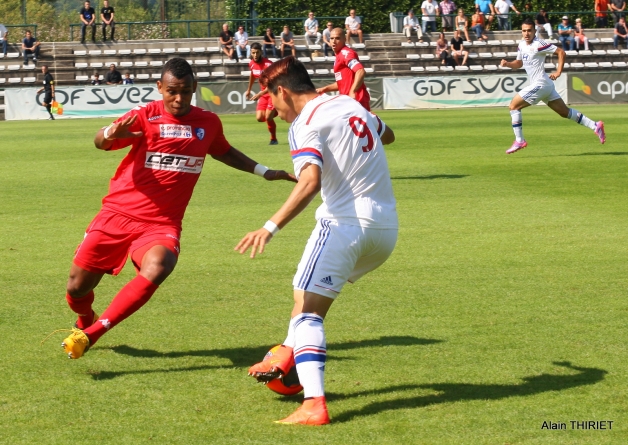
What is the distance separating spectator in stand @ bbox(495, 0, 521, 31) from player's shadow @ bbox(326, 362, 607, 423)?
38.3 metres

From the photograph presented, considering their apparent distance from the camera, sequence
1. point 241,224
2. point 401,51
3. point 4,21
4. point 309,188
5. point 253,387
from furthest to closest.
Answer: point 4,21
point 401,51
point 241,224
point 253,387
point 309,188

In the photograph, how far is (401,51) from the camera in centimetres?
3975

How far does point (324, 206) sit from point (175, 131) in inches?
61.0

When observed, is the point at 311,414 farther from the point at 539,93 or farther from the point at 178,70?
the point at 539,93

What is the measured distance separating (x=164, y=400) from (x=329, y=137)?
1.71 metres

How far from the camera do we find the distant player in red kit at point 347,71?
1341 centimetres

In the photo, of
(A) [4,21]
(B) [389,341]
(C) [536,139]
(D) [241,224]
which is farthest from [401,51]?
(B) [389,341]


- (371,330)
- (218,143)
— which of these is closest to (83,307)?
(218,143)

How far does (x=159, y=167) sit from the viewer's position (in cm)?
589

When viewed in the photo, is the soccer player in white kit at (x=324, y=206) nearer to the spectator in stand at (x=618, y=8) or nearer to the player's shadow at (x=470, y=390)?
the player's shadow at (x=470, y=390)

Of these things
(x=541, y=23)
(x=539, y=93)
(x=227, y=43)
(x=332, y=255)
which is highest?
(x=541, y=23)

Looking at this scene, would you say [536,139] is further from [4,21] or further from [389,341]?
[4,21]

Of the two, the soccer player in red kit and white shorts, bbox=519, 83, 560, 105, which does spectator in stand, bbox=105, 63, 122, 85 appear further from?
the soccer player in red kit

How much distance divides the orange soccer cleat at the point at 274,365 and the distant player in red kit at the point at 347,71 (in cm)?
870
